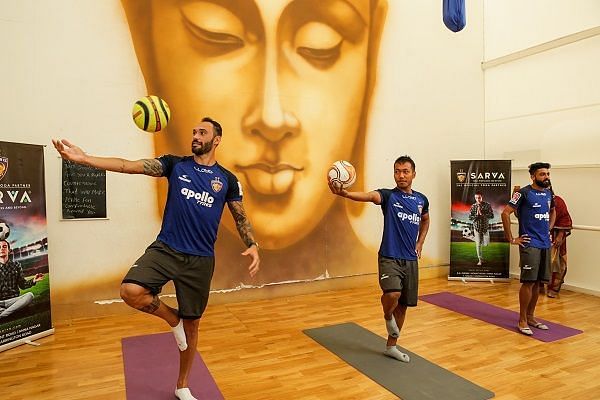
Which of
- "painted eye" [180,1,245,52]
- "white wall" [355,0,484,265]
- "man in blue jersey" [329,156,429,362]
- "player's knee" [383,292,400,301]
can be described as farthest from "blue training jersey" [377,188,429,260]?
"painted eye" [180,1,245,52]

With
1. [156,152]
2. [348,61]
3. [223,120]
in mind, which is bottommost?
[156,152]

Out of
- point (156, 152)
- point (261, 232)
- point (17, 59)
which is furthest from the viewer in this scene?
point (261, 232)

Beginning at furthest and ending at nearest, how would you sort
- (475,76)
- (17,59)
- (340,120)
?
(475,76)
(340,120)
(17,59)

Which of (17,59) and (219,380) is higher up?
(17,59)

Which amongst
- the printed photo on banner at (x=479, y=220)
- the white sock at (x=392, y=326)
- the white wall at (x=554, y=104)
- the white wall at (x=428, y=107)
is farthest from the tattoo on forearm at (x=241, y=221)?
the white wall at (x=554, y=104)

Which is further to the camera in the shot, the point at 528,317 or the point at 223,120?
the point at 223,120

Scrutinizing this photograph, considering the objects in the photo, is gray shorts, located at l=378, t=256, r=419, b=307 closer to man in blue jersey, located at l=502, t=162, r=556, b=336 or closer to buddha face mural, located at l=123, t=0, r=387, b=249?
man in blue jersey, located at l=502, t=162, r=556, b=336

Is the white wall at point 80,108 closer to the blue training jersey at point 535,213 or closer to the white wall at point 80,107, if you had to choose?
the white wall at point 80,107

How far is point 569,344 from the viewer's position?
3.79 m

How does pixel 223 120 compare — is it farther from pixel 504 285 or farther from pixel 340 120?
pixel 504 285

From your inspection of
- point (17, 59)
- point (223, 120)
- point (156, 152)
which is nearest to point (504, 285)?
point (223, 120)

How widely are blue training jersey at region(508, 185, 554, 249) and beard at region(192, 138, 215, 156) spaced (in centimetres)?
292

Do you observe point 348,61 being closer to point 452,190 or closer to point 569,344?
point 452,190

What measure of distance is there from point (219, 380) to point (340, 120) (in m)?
3.79
